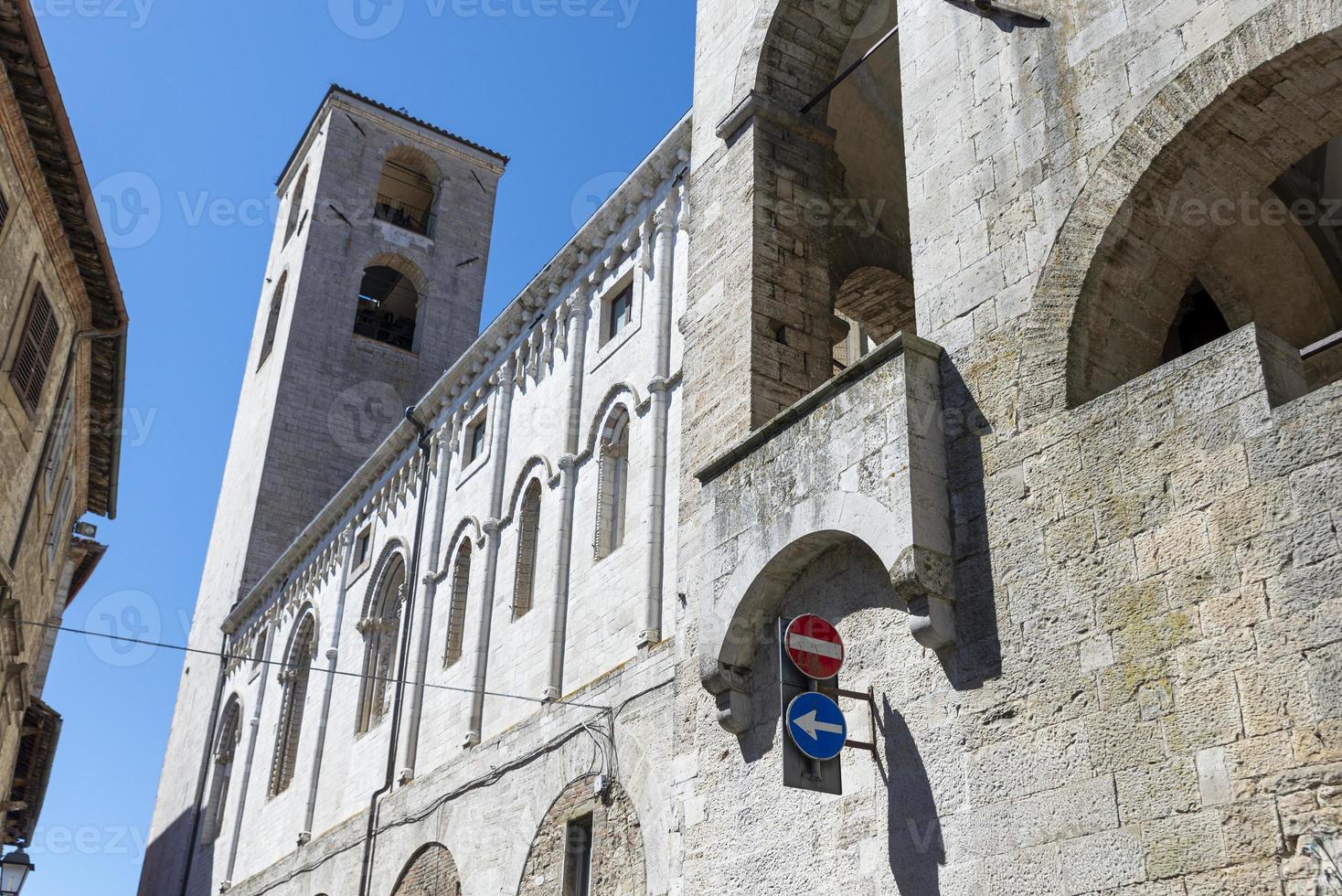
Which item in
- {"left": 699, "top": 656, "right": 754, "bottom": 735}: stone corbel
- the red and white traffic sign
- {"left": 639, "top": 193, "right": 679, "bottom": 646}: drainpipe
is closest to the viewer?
the red and white traffic sign

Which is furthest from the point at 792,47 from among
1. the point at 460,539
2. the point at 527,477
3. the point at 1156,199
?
the point at 460,539

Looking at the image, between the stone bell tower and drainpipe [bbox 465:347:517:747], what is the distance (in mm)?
13246

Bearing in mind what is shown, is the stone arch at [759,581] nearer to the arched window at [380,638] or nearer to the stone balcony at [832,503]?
the stone balcony at [832,503]

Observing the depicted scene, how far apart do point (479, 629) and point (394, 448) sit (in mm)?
5745

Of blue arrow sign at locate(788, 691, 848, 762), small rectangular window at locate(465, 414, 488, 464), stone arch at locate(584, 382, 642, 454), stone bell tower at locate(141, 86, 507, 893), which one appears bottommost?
blue arrow sign at locate(788, 691, 848, 762)

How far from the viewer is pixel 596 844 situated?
11.2m

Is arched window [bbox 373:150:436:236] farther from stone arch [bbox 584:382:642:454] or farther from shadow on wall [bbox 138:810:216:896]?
stone arch [bbox 584:382:642:454]

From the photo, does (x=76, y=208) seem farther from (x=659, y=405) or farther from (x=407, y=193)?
(x=407, y=193)

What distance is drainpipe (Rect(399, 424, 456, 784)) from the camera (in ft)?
52.3

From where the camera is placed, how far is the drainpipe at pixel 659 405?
1179cm

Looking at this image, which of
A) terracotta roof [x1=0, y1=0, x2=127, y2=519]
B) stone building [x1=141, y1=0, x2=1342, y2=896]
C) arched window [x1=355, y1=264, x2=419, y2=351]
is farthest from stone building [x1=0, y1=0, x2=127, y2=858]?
arched window [x1=355, y1=264, x2=419, y2=351]

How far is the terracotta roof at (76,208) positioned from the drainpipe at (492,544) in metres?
4.70

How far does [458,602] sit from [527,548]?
72.6 inches

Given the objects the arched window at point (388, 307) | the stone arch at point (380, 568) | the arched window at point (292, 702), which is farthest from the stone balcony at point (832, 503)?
the arched window at point (388, 307)
